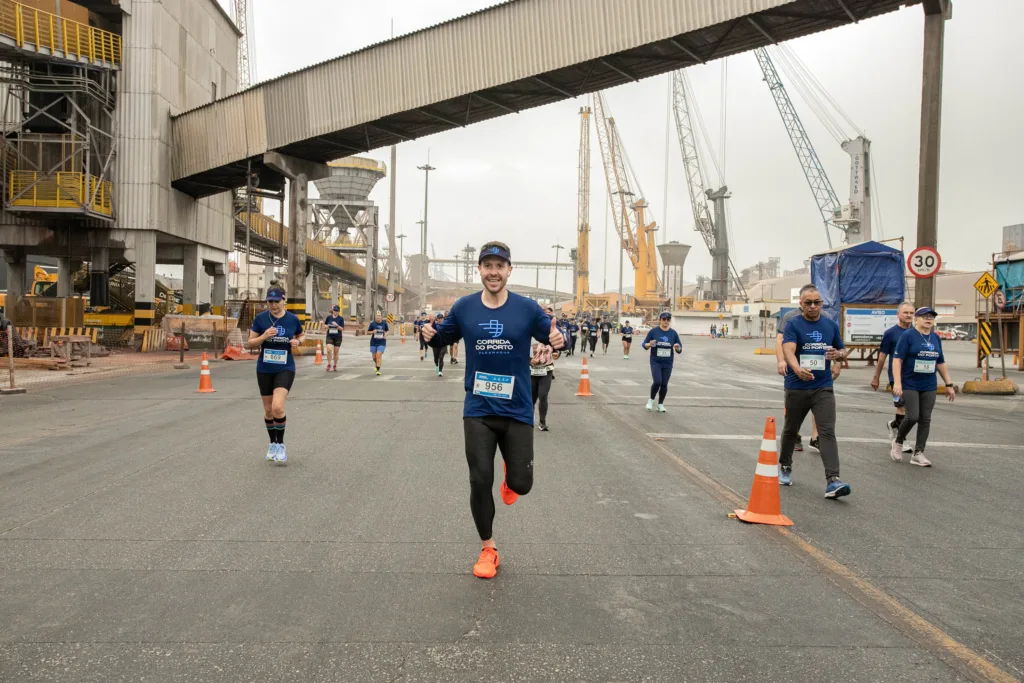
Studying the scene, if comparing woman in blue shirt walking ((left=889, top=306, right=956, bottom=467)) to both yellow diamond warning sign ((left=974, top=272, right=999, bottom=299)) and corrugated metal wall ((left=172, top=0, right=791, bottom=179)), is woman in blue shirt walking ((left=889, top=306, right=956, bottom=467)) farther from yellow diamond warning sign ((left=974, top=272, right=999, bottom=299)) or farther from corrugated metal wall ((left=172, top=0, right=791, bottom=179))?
corrugated metal wall ((left=172, top=0, right=791, bottom=179))

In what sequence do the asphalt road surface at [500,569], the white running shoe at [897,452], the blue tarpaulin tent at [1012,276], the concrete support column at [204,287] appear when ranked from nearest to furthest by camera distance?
the asphalt road surface at [500,569] < the white running shoe at [897,452] < the blue tarpaulin tent at [1012,276] < the concrete support column at [204,287]

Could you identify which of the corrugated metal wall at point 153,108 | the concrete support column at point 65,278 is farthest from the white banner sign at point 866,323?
the concrete support column at point 65,278

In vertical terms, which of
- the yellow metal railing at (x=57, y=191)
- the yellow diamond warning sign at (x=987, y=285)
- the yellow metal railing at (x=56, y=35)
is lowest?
the yellow diamond warning sign at (x=987, y=285)

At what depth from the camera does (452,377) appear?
19078mm

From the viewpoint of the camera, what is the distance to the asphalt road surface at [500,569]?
10.4 feet

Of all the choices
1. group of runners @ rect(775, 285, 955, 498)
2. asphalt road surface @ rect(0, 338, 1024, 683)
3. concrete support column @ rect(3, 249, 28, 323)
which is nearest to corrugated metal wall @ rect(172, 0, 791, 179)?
concrete support column @ rect(3, 249, 28, 323)

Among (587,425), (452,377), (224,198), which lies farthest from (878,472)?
(224,198)

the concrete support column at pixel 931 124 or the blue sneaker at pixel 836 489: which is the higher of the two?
the concrete support column at pixel 931 124

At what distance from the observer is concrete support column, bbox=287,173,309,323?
89.1 feet

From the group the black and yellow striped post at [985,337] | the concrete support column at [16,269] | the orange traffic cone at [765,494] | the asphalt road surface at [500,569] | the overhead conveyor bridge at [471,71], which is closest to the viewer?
the asphalt road surface at [500,569]

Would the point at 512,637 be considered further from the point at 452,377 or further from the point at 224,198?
the point at 224,198

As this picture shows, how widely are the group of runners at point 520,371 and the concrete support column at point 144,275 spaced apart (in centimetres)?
2091

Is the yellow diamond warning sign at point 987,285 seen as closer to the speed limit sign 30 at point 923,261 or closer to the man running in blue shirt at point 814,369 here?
the speed limit sign 30 at point 923,261

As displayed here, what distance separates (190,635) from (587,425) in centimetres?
793
